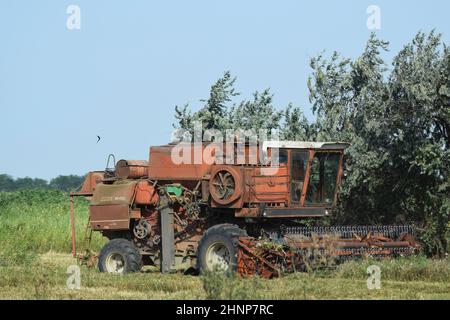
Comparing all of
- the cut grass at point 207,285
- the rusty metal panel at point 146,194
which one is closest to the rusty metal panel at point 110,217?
the rusty metal panel at point 146,194

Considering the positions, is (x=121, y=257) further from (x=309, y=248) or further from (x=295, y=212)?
(x=309, y=248)

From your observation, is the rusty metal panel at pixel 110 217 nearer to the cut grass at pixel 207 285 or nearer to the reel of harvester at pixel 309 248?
the cut grass at pixel 207 285

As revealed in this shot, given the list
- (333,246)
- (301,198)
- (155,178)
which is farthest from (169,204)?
(333,246)

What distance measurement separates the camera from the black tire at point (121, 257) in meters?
18.7

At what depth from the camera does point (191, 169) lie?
18.6m

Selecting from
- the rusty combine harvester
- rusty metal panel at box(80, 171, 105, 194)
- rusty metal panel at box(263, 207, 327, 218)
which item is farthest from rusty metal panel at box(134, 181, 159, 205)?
rusty metal panel at box(263, 207, 327, 218)

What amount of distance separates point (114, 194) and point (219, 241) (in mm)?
2997

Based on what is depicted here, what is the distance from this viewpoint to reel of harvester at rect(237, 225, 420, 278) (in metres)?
16.5

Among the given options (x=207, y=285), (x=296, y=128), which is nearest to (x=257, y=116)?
(x=296, y=128)

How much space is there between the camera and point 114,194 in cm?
1928

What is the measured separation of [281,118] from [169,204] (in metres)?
5.73
